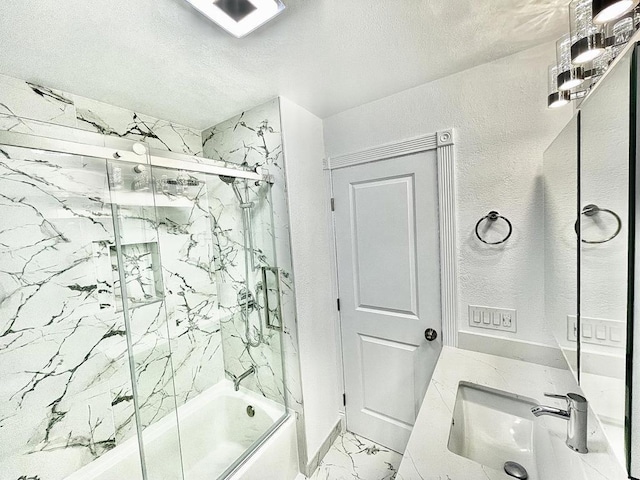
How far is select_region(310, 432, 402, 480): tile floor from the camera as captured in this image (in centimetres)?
170

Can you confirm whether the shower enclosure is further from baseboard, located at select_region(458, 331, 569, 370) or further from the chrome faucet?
baseboard, located at select_region(458, 331, 569, 370)

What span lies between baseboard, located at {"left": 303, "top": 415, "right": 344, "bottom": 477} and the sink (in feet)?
3.66

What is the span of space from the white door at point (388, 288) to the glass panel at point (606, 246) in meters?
0.83

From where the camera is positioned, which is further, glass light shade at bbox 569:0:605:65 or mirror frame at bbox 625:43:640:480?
glass light shade at bbox 569:0:605:65

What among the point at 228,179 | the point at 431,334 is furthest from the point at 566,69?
the point at 228,179

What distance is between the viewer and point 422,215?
1.61m

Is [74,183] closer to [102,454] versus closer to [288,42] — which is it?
[288,42]

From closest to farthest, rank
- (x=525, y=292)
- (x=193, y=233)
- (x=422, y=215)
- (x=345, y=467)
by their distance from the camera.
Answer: (x=525, y=292)
(x=422, y=215)
(x=345, y=467)
(x=193, y=233)

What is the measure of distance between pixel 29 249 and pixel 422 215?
2.12 m

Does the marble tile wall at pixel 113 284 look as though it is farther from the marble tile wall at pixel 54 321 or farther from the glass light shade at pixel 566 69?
the glass light shade at pixel 566 69

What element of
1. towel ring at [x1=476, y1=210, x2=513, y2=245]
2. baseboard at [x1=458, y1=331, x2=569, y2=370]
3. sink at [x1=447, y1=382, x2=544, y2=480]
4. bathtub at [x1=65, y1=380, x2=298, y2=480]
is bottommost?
bathtub at [x1=65, y1=380, x2=298, y2=480]

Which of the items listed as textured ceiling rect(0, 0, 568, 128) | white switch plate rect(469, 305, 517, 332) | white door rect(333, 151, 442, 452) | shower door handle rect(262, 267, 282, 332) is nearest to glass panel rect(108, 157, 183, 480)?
textured ceiling rect(0, 0, 568, 128)

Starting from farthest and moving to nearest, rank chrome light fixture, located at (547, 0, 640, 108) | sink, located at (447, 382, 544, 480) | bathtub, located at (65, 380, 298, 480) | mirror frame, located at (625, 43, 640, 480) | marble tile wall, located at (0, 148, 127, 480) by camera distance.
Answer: bathtub, located at (65, 380, 298, 480) → marble tile wall, located at (0, 148, 127, 480) → sink, located at (447, 382, 544, 480) → chrome light fixture, located at (547, 0, 640, 108) → mirror frame, located at (625, 43, 640, 480)

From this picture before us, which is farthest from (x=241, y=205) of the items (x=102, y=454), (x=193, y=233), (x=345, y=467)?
(x=345, y=467)
